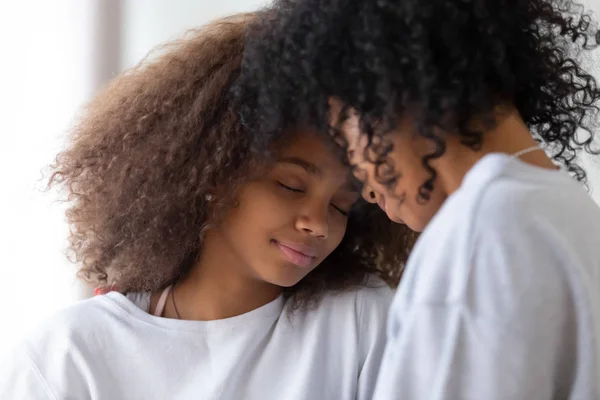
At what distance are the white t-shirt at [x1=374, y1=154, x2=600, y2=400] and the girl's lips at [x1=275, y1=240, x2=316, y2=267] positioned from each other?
33 cm

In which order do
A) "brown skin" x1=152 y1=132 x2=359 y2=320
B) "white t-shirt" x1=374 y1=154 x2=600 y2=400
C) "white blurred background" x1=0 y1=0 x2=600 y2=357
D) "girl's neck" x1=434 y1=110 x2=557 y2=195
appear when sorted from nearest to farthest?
1. "white t-shirt" x1=374 y1=154 x2=600 y2=400
2. "girl's neck" x1=434 y1=110 x2=557 y2=195
3. "brown skin" x1=152 y1=132 x2=359 y2=320
4. "white blurred background" x1=0 y1=0 x2=600 y2=357

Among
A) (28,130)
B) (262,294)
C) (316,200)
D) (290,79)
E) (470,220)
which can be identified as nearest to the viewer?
(470,220)

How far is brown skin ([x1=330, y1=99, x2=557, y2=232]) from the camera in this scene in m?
0.70

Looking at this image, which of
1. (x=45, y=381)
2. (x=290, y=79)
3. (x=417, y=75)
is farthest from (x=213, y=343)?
(x=417, y=75)

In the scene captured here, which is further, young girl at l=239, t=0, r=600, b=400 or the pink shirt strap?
the pink shirt strap

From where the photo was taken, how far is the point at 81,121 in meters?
1.12

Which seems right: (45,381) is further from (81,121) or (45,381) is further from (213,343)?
(81,121)

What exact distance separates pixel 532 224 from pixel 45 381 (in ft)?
2.06

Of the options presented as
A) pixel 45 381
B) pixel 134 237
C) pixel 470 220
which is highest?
pixel 470 220

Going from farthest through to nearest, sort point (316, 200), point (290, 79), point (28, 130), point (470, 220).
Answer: point (28, 130), point (316, 200), point (290, 79), point (470, 220)

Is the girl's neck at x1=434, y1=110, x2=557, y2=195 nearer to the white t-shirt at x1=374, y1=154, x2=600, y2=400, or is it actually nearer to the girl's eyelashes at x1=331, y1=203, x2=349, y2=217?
the white t-shirt at x1=374, y1=154, x2=600, y2=400

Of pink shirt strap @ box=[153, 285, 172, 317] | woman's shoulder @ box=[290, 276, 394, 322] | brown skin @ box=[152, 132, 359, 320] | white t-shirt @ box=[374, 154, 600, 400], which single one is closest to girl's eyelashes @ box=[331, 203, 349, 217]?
brown skin @ box=[152, 132, 359, 320]

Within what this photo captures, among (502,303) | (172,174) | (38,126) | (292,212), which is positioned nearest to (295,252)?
(292,212)

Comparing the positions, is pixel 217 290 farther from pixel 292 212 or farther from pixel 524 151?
pixel 524 151
